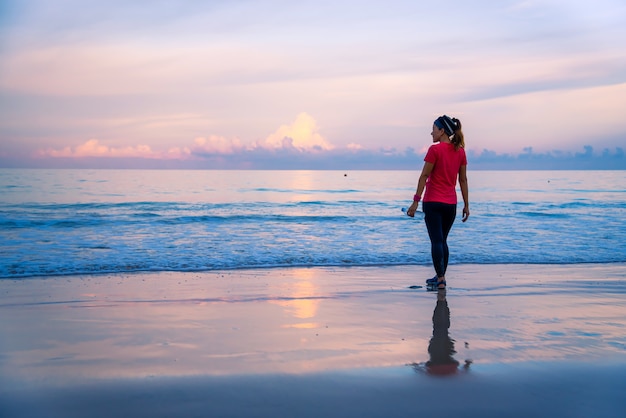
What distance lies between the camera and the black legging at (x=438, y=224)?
6.70 m

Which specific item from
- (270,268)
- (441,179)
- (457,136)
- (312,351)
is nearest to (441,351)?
(312,351)

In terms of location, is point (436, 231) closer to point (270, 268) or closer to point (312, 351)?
point (312, 351)

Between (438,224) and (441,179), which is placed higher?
(441,179)

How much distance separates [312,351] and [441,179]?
3.27 meters

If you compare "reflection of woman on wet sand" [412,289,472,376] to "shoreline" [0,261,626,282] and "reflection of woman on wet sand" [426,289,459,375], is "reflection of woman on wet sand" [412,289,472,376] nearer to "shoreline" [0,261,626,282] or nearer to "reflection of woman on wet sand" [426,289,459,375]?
"reflection of woman on wet sand" [426,289,459,375]

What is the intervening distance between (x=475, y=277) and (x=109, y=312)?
5.13m

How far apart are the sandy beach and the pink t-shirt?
118cm

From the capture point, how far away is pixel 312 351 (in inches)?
159

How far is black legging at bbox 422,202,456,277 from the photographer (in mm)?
6699

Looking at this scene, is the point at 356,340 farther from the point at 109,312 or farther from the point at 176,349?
the point at 109,312

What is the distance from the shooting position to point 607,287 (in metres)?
7.19

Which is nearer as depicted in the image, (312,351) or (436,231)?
(312,351)

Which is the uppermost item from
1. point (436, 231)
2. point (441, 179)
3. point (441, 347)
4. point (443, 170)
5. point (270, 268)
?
point (443, 170)

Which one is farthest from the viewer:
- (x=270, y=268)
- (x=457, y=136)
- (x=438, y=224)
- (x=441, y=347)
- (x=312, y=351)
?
(x=270, y=268)
